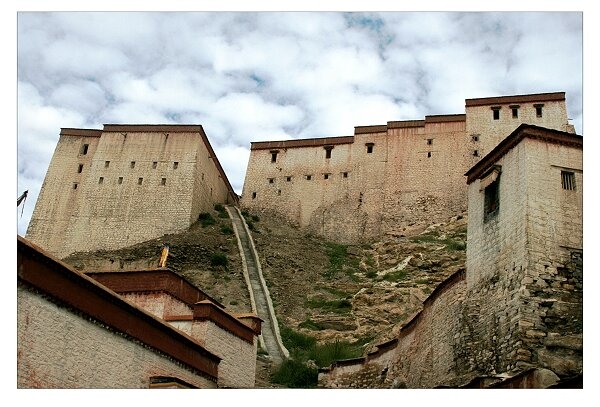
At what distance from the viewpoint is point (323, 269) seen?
30125mm

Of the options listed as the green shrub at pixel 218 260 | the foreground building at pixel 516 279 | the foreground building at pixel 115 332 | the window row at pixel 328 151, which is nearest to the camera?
the foreground building at pixel 115 332

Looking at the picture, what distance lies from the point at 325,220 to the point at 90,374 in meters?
27.3

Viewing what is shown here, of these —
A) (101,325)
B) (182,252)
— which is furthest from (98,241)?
(101,325)

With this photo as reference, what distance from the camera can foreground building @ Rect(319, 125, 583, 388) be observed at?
1106cm

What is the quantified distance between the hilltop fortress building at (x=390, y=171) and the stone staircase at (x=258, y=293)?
11.8 feet

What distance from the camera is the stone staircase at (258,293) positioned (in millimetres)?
21495

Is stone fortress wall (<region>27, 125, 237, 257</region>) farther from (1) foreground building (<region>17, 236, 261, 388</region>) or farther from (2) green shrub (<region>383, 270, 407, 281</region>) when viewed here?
(1) foreground building (<region>17, 236, 261, 388</region>)

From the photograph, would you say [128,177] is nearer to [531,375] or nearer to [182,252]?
[182,252]

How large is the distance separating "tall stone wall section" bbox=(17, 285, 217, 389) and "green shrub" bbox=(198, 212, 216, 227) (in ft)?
79.6

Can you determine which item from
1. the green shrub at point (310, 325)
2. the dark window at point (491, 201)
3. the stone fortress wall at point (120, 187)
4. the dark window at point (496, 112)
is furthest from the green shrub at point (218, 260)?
the dark window at point (491, 201)

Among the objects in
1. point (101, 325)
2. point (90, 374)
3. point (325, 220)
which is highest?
point (325, 220)

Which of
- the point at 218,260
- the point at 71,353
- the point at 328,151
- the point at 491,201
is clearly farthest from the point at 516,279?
the point at 328,151

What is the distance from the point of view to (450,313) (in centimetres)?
1355

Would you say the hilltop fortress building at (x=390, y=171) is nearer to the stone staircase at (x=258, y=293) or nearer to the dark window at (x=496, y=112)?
the dark window at (x=496, y=112)
